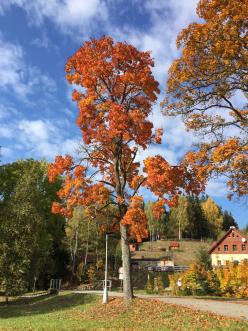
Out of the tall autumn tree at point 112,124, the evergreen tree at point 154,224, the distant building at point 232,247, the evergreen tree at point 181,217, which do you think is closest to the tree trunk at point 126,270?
the tall autumn tree at point 112,124

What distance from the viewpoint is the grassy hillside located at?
7562cm

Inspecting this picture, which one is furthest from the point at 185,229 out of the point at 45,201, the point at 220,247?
the point at 45,201

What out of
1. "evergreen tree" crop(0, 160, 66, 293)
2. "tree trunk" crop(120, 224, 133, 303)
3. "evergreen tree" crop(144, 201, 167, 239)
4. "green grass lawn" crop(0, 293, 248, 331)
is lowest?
"green grass lawn" crop(0, 293, 248, 331)

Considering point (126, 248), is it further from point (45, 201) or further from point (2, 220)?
point (45, 201)

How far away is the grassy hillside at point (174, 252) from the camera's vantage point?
7562cm

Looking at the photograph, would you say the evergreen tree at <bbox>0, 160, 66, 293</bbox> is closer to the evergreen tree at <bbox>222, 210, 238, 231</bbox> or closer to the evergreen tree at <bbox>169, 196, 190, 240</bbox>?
the evergreen tree at <bbox>169, 196, 190, 240</bbox>

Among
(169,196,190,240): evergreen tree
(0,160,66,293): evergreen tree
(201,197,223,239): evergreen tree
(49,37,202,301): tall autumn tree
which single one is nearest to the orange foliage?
(49,37,202,301): tall autumn tree

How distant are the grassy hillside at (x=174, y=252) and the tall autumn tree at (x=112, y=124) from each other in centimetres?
5299

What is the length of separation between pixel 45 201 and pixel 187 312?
30.4 metres

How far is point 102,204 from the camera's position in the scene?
64.2 ft

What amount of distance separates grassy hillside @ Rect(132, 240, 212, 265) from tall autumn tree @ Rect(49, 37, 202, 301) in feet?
174

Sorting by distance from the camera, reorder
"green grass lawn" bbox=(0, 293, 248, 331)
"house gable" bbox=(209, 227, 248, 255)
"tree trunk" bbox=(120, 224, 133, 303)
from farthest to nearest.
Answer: "house gable" bbox=(209, 227, 248, 255), "tree trunk" bbox=(120, 224, 133, 303), "green grass lawn" bbox=(0, 293, 248, 331)

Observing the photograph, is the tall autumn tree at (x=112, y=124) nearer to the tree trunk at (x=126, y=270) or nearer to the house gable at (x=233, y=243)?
the tree trunk at (x=126, y=270)

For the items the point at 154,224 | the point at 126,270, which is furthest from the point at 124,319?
the point at 154,224
